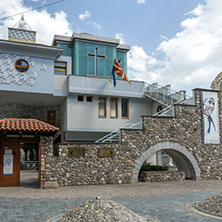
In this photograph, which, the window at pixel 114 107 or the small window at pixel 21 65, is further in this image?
the window at pixel 114 107

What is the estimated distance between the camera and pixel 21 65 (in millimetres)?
18781

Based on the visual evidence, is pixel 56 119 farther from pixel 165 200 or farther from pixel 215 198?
pixel 215 198

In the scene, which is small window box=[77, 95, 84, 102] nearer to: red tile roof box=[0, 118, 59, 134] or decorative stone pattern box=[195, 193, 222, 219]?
red tile roof box=[0, 118, 59, 134]

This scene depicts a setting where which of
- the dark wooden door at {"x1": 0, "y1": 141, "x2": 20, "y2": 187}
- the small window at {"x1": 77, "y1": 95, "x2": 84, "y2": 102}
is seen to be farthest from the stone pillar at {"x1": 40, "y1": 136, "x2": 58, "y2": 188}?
the small window at {"x1": 77, "y1": 95, "x2": 84, "y2": 102}

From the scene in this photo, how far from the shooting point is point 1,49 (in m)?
18.3

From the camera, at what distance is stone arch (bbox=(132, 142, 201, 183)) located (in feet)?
49.2

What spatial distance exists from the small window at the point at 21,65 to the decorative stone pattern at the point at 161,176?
35.0 feet

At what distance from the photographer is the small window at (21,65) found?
1866cm

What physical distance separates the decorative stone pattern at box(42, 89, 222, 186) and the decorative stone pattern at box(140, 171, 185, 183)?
77 centimetres

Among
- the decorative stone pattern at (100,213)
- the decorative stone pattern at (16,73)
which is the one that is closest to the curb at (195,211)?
the decorative stone pattern at (100,213)

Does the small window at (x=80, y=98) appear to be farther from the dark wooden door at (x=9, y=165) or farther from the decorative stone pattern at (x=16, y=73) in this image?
the dark wooden door at (x=9, y=165)

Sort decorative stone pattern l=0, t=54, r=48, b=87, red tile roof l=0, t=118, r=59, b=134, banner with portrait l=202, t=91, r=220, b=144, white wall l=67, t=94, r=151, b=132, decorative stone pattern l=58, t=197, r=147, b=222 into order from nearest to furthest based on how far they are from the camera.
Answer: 1. decorative stone pattern l=58, t=197, r=147, b=222
2. red tile roof l=0, t=118, r=59, b=134
3. banner with portrait l=202, t=91, r=220, b=144
4. decorative stone pattern l=0, t=54, r=48, b=87
5. white wall l=67, t=94, r=151, b=132

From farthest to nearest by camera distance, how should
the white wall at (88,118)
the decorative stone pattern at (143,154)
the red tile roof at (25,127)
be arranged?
1. the white wall at (88,118)
2. the decorative stone pattern at (143,154)
3. the red tile roof at (25,127)

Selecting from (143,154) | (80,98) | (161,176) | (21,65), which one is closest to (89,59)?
(80,98)
